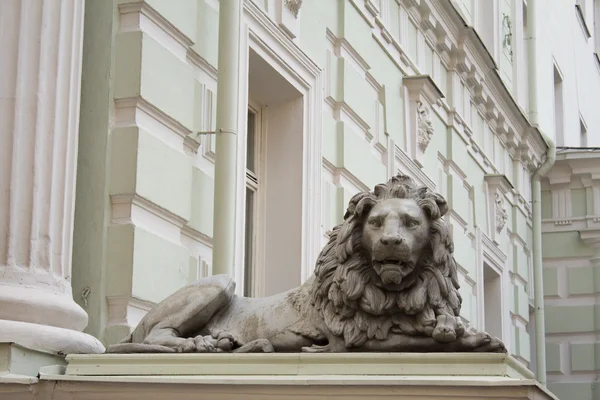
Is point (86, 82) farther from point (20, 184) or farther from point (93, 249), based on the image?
point (20, 184)

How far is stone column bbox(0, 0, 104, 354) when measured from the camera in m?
5.94

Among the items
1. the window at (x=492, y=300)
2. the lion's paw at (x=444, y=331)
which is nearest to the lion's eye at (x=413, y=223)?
the lion's paw at (x=444, y=331)

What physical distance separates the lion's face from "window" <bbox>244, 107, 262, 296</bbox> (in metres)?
4.56

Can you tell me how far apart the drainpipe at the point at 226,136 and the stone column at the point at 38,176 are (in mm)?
1939

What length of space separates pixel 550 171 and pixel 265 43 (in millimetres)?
11204

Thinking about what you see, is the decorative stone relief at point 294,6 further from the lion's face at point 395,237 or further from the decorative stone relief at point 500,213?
the decorative stone relief at point 500,213

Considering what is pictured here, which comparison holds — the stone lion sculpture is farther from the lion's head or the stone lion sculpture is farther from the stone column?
the stone column

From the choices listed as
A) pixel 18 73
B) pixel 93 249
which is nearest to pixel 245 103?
pixel 93 249

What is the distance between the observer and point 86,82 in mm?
7781

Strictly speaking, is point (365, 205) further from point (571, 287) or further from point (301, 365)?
point (571, 287)

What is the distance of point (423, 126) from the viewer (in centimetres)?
1377

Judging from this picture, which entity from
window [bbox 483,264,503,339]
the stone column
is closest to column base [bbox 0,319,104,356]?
the stone column

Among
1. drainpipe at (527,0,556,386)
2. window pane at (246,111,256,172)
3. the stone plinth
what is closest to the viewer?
the stone plinth

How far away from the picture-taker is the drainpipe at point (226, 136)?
8227mm
